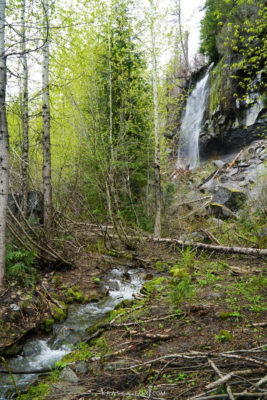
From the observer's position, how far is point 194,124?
69.5ft

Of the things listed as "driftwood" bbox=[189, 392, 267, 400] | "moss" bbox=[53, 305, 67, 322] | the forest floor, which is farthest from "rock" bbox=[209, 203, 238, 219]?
"driftwood" bbox=[189, 392, 267, 400]

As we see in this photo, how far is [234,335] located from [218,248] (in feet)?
14.7

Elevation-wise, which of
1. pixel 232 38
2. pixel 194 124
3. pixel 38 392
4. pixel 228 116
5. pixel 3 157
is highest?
pixel 232 38

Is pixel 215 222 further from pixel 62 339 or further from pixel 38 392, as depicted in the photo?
pixel 38 392

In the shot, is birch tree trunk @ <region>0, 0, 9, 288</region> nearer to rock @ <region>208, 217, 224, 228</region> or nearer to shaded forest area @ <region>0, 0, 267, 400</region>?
shaded forest area @ <region>0, 0, 267, 400</region>

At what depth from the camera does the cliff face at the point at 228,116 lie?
15594 millimetres

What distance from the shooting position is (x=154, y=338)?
3.27 m

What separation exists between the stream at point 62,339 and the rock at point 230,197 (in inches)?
290

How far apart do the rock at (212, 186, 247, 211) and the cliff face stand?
17.8 feet

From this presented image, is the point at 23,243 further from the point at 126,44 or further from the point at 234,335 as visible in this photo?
the point at 126,44

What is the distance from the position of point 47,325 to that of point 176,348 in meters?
2.65

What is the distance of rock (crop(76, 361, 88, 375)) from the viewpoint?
9.88 feet

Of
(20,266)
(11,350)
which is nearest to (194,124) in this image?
(20,266)

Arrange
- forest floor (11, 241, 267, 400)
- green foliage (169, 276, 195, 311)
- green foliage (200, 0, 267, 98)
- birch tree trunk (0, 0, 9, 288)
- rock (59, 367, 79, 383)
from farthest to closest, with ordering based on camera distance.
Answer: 1. green foliage (200, 0, 267, 98)
2. birch tree trunk (0, 0, 9, 288)
3. green foliage (169, 276, 195, 311)
4. rock (59, 367, 79, 383)
5. forest floor (11, 241, 267, 400)
